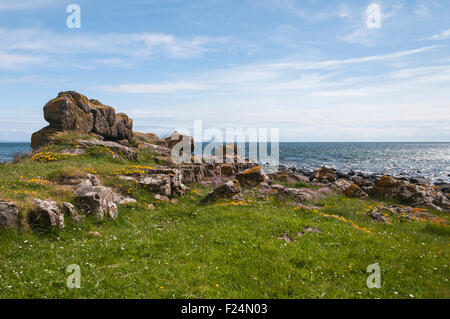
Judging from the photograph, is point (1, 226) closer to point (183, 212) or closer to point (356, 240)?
point (183, 212)

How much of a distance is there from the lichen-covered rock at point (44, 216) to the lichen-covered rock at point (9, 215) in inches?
21.1

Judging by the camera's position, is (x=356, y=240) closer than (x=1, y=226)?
No

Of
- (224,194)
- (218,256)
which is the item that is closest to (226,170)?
(224,194)

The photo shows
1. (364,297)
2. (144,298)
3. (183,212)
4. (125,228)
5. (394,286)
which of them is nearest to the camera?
(144,298)

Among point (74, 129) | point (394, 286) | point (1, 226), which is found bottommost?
point (394, 286)

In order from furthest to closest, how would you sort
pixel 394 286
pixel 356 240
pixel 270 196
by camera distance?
pixel 270 196 < pixel 356 240 < pixel 394 286

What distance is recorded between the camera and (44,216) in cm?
1176

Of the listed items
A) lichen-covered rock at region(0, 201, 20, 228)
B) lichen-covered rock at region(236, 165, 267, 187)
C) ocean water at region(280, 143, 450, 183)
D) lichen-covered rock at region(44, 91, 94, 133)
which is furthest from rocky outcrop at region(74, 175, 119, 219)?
ocean water at region(280, 143, 450, 183)

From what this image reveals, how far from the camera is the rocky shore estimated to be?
45.1 ft

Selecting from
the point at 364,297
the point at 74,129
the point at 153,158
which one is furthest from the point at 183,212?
the point at 74,129

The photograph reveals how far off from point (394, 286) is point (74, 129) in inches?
1523

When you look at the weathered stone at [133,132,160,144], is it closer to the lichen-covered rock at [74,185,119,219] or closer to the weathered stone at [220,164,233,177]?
the weathered stone at [220,164,233,177]
